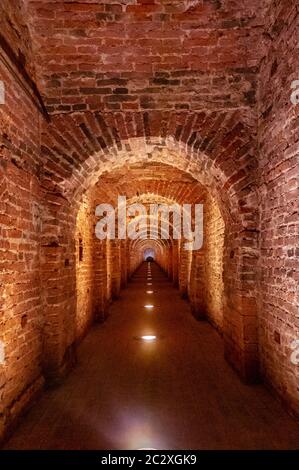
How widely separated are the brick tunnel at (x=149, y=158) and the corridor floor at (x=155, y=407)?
0.02m

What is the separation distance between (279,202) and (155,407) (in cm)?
246

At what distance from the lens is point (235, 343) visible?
4.17 meters

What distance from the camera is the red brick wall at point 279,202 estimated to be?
9.77 ft

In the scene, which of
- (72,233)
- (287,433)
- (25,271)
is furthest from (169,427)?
(72,233)

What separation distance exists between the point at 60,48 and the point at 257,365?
4509 millimetres

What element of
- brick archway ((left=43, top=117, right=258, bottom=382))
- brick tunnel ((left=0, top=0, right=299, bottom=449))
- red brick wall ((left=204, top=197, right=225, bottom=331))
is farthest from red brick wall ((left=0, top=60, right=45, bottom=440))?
red brick wall ((left=204, top=197, right=225, bottom=331))

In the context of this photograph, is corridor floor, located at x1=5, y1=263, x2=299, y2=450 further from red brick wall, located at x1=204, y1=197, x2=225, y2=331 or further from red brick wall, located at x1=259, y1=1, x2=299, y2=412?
red brick wall, located at x1=204, y1=197, x2=225, y2=331

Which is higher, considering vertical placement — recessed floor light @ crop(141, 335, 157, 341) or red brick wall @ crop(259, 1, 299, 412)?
red brick wall @ crop(259, 1, 299, 412)

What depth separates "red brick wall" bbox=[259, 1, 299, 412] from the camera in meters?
2.98

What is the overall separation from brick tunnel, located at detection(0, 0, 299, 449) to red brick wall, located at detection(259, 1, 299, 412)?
0.02 metres

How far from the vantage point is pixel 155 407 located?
326 centimetres

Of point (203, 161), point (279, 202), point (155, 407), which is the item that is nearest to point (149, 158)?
point (203, 161)

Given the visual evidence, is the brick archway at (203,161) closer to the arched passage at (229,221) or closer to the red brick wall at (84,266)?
the arched passage at (229,221)

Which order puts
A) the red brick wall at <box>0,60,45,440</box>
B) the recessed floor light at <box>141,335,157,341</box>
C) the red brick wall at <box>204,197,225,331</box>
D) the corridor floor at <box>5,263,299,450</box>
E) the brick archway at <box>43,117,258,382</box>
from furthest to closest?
1. the red brick wall at <box>204,197,225,331</box>
2. the recessed floor light at <box>141,335,157,341</box>
3. the brick archway at <box>43,117,258,382</box>
4. the red brick wall at <box>0,60,45,440</box>
5. the corridor floor at <box>5,263,299,450</box>
